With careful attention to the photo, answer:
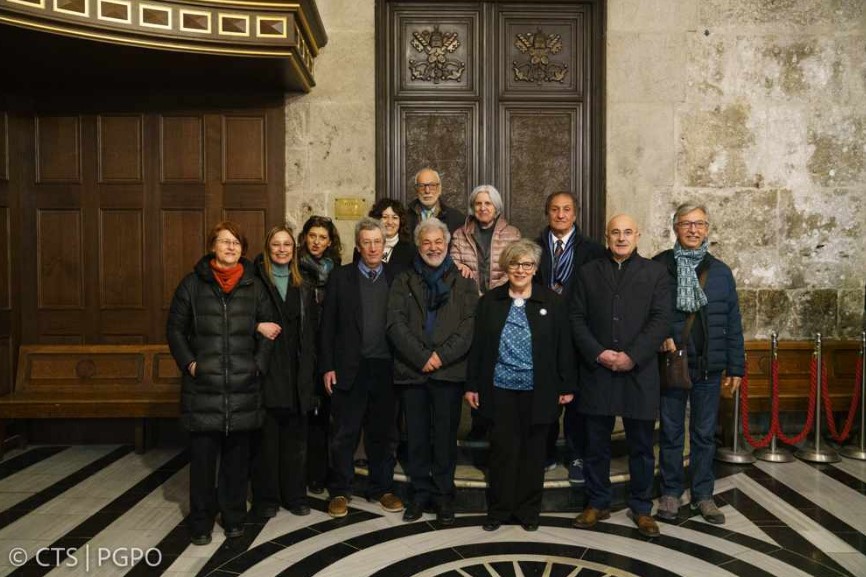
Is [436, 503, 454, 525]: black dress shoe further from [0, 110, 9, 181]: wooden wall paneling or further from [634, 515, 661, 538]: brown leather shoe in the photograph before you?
[0, 110, 9, 181]: wooden wall paneling

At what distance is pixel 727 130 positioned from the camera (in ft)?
20.3

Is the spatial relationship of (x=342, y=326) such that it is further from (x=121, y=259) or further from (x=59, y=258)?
(x=59, y=258)

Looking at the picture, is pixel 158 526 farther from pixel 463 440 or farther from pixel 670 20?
pixel 670 20

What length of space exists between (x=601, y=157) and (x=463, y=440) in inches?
116

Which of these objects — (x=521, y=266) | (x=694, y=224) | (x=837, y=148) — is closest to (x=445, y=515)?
(x=521, y=266)

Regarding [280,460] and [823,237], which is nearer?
[280,460]

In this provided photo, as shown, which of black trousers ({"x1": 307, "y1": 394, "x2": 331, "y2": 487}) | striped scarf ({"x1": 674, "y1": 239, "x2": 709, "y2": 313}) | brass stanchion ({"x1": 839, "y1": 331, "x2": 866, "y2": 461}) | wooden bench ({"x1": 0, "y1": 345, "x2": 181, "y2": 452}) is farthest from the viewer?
wooden bench ({"x1": 0, "y1": 345, "x2": 181, "y2": 452})

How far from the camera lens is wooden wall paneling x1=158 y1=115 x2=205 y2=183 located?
5980 millimetres

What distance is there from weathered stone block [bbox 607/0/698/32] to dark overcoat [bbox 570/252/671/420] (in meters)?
3.13

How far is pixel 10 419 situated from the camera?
5.62 metres

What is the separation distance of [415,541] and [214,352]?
148 cm

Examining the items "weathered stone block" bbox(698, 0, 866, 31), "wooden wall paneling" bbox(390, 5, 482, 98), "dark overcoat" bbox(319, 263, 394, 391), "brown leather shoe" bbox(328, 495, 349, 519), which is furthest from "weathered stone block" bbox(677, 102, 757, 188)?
"brown leather shoe" bbox(328, 495, 349, 519)

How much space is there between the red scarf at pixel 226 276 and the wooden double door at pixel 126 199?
2.36 metres

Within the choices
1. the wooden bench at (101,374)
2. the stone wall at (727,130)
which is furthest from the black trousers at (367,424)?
the stone wall at (727,130)
